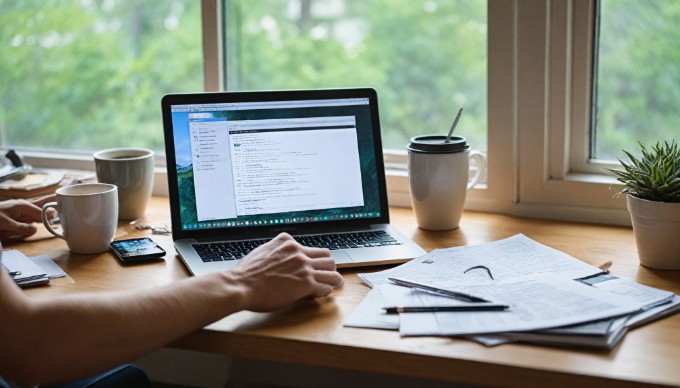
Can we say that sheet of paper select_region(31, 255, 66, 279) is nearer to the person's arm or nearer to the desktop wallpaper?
the desktop wallpaper

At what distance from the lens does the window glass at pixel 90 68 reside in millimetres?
2246

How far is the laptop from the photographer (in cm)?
154

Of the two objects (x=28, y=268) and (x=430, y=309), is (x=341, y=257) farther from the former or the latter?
(x=28, y=268)

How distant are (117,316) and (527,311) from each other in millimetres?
563

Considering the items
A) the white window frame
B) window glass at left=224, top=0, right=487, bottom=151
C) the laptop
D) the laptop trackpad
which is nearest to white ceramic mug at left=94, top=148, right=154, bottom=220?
the laptop

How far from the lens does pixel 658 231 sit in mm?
1410

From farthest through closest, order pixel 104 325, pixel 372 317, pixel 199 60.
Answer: pixel 199 60
pixel 372 317
pixel 104 325

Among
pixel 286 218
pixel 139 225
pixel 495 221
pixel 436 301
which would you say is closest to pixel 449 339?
pixel 436 301

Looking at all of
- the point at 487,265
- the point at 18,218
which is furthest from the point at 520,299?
the point at 18,218

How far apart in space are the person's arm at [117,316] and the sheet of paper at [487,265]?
19cm

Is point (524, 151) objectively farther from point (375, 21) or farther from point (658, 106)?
point (375, 21)

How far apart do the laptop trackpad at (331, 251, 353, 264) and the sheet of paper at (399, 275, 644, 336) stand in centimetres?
24

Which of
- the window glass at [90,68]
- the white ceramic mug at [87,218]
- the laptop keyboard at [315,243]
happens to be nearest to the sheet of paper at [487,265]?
the laptop keyboard at [315,243]

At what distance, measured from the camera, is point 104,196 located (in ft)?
4.97
